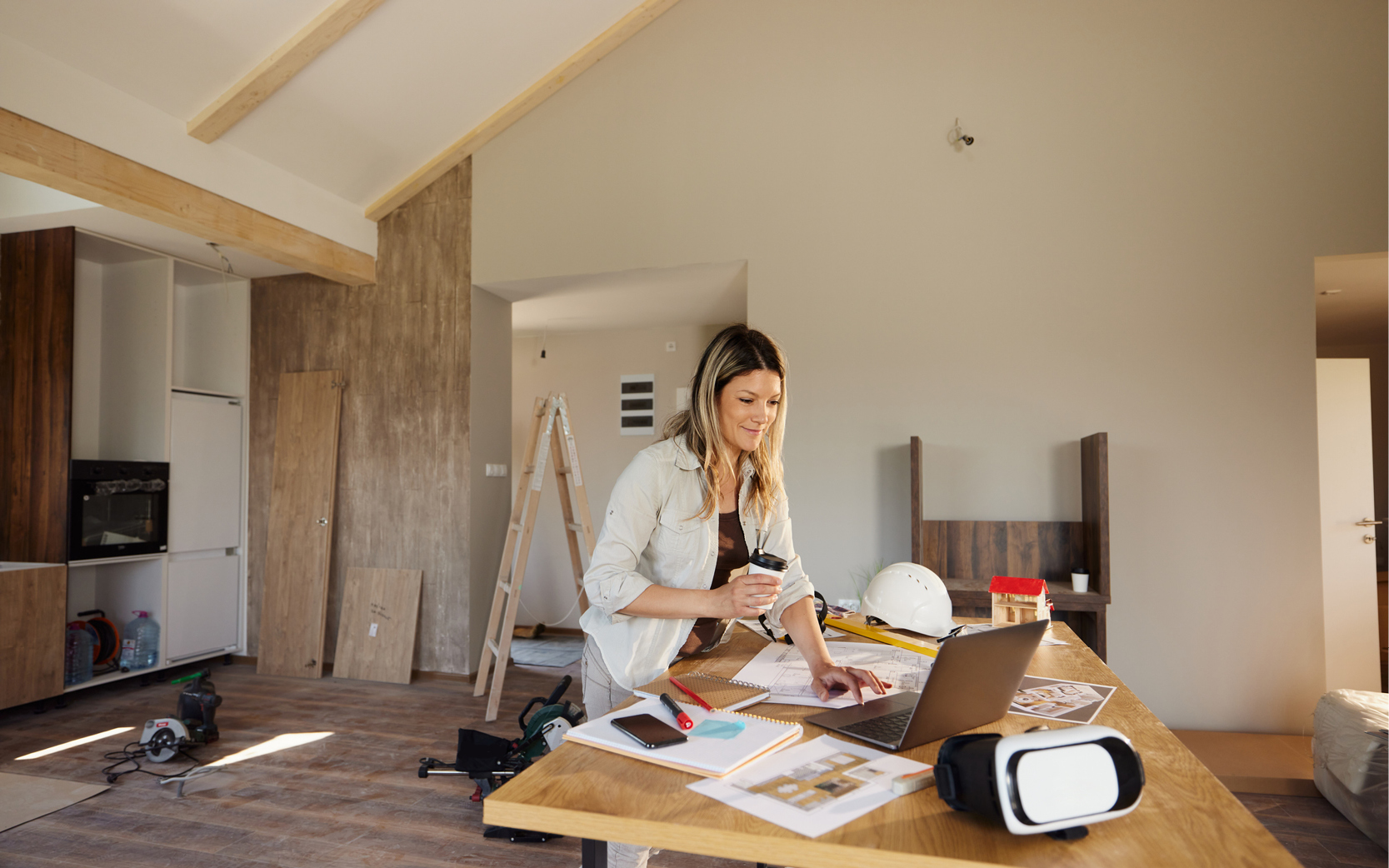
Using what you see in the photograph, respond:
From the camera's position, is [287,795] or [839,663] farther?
[287,795]

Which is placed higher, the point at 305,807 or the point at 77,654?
the point at 77,654

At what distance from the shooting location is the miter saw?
3281 millimetres

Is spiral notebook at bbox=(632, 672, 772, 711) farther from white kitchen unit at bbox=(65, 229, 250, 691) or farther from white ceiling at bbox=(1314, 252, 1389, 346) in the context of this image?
white kitchen unit at bbox=(65, 229, 250, 691)

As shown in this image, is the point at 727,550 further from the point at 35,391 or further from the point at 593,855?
the point at 35,391

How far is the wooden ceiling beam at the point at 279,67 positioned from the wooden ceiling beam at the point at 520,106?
1101mm

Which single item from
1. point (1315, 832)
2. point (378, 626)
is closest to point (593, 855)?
point (1315, 832)

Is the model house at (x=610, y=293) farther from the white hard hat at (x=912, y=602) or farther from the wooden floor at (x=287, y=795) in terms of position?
the white hard hat at (x=912, y=602)

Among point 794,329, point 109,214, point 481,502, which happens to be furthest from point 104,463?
point 794,329

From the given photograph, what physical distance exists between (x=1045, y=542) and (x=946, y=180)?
6.02 ft

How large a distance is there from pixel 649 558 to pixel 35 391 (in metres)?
4.37

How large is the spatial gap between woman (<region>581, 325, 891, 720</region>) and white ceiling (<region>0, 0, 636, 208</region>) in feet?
9.45

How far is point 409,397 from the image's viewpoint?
484cm

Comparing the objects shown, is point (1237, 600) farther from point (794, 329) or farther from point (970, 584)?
point (794, 329)

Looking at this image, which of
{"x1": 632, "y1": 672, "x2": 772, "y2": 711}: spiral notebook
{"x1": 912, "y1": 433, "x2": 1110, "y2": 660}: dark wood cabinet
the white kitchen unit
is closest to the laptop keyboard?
{"x1": 632, "y1": 672, "x2": 772, "y2": 711}: spiral notebook
